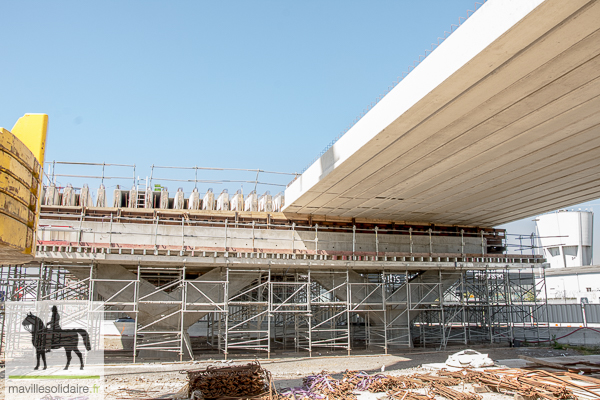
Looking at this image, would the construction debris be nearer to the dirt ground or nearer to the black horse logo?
the dirt ground

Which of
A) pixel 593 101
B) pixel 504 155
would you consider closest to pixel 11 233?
pixel 593 101

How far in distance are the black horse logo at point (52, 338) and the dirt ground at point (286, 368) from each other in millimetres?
1811

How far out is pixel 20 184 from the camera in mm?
6785

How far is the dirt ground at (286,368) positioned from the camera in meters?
14.5

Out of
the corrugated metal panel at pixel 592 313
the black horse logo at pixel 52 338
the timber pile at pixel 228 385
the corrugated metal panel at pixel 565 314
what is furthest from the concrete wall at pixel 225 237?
the corrugated metal panel at pixel 565 314

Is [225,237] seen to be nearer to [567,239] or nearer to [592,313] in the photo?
[592,313]

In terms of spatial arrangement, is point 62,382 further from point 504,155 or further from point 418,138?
point 504,155

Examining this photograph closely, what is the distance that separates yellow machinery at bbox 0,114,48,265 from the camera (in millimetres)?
6316

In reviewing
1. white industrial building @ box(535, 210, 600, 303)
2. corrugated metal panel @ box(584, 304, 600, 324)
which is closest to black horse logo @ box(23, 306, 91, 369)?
corrugated metal panel @ box(584, 304, 600, 324)

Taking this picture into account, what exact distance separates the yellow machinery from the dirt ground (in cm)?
786

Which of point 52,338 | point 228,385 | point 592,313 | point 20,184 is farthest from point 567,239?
point 20,184

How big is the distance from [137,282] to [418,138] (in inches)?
528

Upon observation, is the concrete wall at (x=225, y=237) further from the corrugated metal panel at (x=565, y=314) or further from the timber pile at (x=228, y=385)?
the corrugated metal panel at (x=565, y=314)

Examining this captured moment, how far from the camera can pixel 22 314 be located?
24781mm
